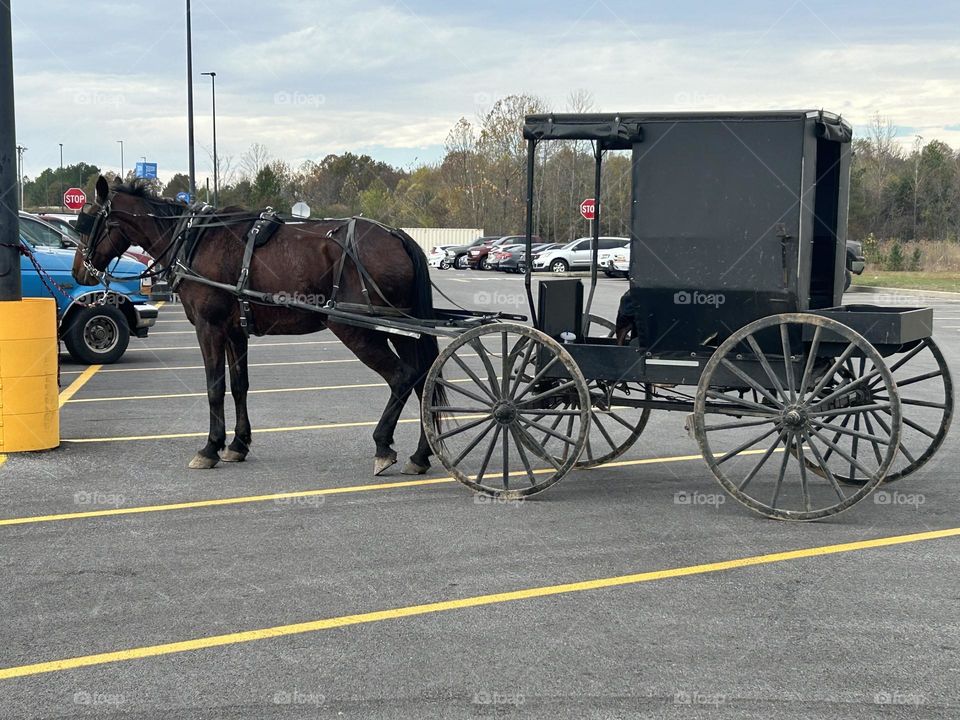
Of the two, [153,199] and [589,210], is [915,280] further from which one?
[153,199]

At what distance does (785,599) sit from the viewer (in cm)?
529

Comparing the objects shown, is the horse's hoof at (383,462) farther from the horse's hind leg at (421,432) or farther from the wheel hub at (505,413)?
the wheel hub at (505,413)

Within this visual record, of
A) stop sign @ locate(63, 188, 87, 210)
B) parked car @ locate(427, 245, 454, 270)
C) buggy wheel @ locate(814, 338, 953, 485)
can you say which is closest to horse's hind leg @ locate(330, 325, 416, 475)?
buggy wheel @ locate(814, 338, 953, 485)

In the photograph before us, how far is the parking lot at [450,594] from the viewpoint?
4.21 meters

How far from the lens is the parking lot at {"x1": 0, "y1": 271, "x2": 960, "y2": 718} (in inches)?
166

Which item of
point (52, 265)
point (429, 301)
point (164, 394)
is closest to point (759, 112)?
point (429, 301)

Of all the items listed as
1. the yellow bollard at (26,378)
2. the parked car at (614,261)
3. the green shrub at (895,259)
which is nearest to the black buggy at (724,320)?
the yellow bollard at (26,378)

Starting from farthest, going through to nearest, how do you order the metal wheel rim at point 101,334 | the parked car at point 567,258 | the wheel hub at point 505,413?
the parked car at point 567,258 < the metal wheel rim at point 101,334 < the wheel hub at point 505,413

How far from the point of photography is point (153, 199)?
28.9ft

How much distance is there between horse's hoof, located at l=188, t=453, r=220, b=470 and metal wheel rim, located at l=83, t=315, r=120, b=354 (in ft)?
23.1

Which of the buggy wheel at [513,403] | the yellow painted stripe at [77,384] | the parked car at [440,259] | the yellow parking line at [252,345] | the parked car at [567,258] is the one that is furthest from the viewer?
the parked car at [440,259]

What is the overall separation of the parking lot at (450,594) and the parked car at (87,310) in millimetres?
6041

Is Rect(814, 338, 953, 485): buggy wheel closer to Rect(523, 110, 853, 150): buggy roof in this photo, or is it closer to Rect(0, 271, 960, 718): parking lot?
Rect(0, 271, 960, 718): parking lot

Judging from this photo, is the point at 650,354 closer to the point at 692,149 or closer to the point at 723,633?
the point at 692,149
